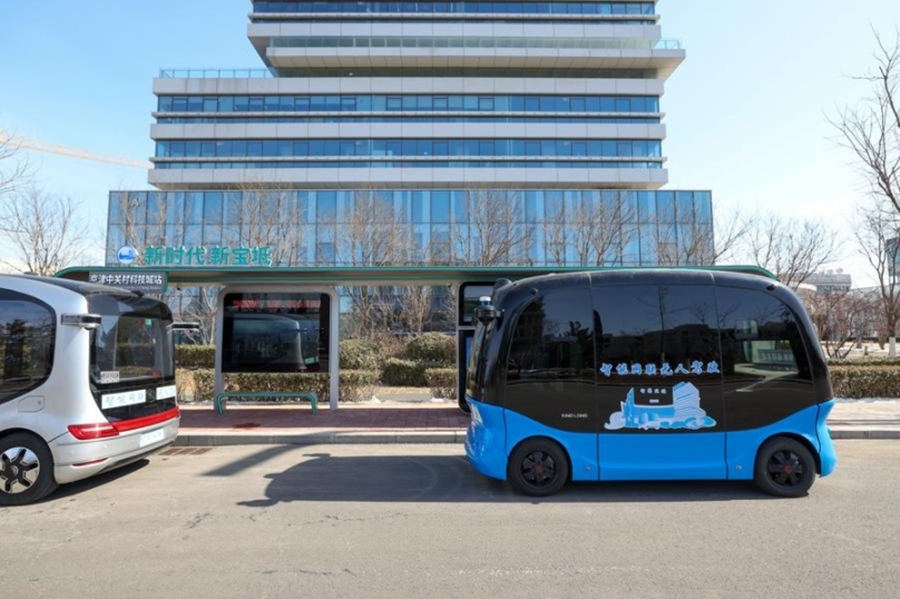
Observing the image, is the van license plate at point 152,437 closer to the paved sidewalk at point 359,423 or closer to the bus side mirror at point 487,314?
the paved sidewalk at point 359,423

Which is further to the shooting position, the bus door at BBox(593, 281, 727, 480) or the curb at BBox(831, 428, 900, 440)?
the curb at BBox(831, 428, 900, 440)

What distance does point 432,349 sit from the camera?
724 inches

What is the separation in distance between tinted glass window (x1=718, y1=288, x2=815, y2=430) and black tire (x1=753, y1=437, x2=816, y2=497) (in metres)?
0.32

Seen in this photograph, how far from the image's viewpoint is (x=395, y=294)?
28906mm

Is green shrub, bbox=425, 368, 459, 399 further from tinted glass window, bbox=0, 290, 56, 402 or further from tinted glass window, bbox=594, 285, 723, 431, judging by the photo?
tinted glass window, bbox=0, 290, 56, 402

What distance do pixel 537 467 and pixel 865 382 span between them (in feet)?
40.3

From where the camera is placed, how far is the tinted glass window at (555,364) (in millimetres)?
5684

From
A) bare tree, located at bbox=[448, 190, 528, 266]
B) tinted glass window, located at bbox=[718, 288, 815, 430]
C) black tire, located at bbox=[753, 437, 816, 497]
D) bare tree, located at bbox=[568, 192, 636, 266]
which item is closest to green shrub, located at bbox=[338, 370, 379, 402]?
tinted glass window, located at bbox=[718, 288, 815, 430]

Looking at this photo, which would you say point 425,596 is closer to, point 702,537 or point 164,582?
point 164,582

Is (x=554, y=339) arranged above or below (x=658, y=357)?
above

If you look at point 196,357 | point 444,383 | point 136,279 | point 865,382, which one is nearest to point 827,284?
point 865,382

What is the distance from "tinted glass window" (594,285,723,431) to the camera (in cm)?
567

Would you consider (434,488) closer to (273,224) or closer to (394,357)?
(394,357)

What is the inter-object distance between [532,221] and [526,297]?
33455 mm
